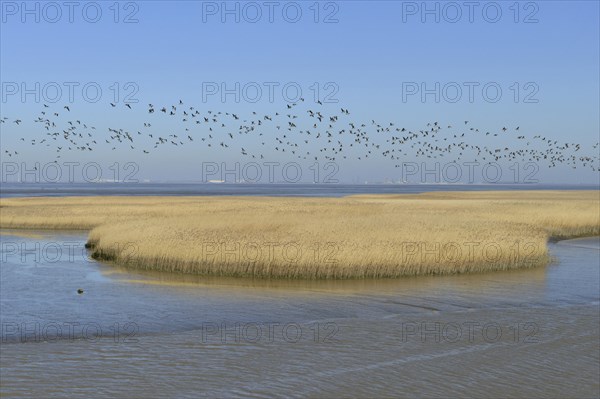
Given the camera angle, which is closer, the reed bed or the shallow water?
the shallow water

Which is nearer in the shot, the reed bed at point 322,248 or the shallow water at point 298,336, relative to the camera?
the shallow water at point 298,336

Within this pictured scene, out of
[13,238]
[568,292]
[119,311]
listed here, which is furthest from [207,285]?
[13,238]

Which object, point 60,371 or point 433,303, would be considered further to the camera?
point 433,303

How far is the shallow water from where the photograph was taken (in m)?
13.4

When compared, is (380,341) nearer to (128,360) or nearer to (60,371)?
(128,360)

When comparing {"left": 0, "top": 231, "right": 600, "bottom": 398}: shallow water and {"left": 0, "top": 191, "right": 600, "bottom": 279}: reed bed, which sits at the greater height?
{"left": 0, "top": 191, "right": 600, "bottom": 279}: reed bed

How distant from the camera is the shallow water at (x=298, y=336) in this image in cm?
1340

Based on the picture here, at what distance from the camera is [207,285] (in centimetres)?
2583

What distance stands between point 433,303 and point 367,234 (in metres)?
11.3

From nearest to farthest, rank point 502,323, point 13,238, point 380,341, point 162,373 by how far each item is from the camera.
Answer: point 162,373, point 380,341, point 502,323, point 13,238

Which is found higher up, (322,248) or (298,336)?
(322,248)

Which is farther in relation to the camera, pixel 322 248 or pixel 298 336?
pixel 322 248

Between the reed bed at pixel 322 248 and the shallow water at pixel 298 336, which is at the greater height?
the reed bed at pixel 322 248

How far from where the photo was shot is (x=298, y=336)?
17.7 meters
